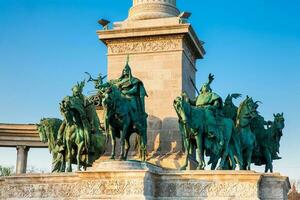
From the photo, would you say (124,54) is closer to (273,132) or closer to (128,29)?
(128,29)

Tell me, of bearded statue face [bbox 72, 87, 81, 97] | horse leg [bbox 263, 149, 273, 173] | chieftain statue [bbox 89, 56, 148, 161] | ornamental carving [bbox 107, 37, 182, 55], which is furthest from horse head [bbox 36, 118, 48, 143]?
horse leg [bbox 263, 149, 273, 173]

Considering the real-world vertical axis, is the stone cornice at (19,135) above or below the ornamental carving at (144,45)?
below

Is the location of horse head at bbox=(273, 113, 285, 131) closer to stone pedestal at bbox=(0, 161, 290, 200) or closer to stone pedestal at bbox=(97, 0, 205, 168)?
stone pedestal at bbox=(97, 0, 205, 168)

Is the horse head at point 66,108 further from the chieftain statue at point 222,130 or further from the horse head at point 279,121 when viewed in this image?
the horse head at point 279,121

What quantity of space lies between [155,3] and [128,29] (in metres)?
2.16

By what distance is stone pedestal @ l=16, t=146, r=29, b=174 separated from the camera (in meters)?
37.3

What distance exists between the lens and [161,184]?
1897 centimetres

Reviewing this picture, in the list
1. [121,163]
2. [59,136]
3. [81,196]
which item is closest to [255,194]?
[121,163]

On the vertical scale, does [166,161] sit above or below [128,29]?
below

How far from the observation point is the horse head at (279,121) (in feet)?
81.4

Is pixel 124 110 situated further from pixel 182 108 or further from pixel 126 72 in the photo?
pixel 182 108

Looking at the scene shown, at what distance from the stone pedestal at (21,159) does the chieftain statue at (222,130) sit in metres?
18.2

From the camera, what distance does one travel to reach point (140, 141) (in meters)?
20.7

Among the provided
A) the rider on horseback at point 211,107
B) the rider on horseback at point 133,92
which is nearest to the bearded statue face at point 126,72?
the rider on horseback at point 133,92
